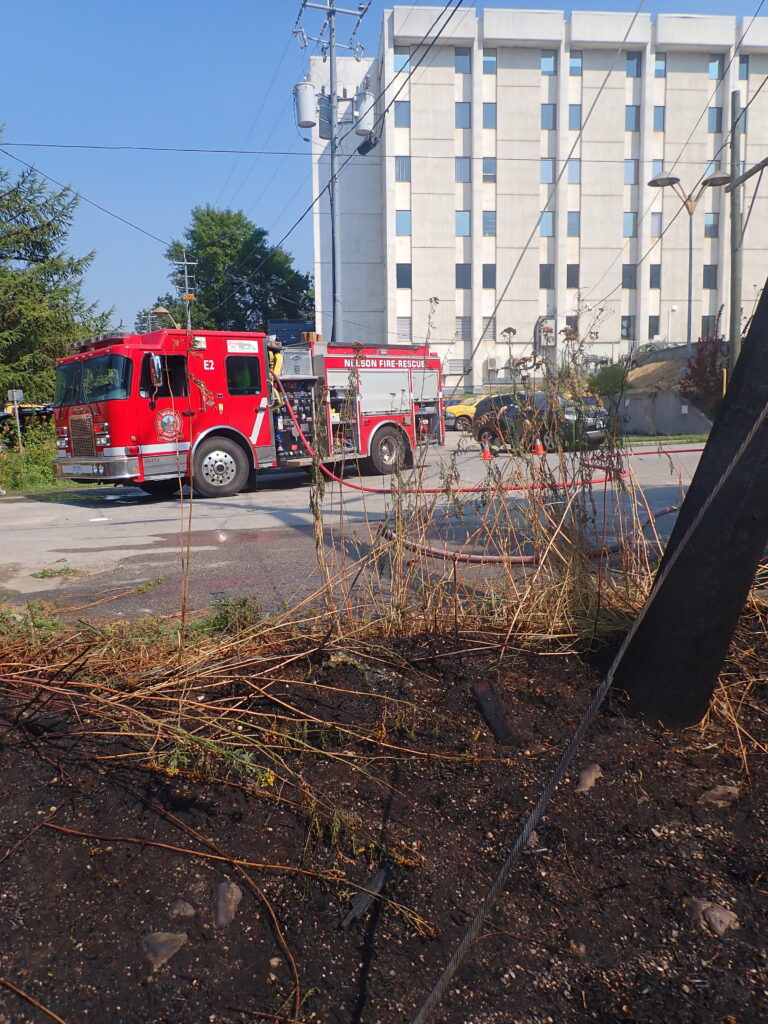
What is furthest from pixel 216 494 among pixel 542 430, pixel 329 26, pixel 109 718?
pixel 329 26

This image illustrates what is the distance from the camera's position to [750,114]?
45.9 m

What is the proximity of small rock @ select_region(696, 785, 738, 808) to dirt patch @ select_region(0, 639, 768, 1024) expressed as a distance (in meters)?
0.01

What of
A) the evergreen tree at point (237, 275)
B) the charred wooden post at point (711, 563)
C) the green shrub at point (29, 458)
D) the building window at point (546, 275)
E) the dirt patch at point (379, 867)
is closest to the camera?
the dirt patch at point (379, 867)

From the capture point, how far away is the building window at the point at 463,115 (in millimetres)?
44625

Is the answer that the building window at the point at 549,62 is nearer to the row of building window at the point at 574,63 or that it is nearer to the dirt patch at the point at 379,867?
the row of building window at the point at 574,63

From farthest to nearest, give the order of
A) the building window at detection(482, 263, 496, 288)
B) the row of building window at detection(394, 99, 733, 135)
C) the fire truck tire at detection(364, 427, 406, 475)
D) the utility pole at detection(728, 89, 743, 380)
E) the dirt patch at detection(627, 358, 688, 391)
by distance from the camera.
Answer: the building window at detection(482, 263, 496, 288), the row of building window at detection(394, 99, 733, 135), the dirt patch at detection(627, 358, 688, 391), the fire truck tire at detection(364, 427, 406, 475), the utility pole at detection(728, 89, 743, 380)

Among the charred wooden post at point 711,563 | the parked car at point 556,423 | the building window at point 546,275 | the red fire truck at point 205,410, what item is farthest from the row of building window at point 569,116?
the charred wooden post at point 711,563

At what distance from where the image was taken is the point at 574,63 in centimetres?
4500

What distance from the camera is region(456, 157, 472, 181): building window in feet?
148

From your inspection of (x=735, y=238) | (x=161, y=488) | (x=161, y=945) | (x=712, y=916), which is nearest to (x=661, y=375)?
(x=735, y=238)

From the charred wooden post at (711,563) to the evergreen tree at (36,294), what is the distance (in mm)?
22320

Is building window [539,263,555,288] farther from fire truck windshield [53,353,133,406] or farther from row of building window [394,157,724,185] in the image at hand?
fire truck windshield [53,353,133,406]

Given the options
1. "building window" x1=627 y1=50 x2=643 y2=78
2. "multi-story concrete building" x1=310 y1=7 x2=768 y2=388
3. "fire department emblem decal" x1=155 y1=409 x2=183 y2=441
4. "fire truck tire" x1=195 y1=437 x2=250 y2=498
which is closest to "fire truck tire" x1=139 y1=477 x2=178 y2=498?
"fire truck tire" x1=195 y1=437 x2=250 y2=498

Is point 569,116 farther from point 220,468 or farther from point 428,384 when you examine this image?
point 220,468
